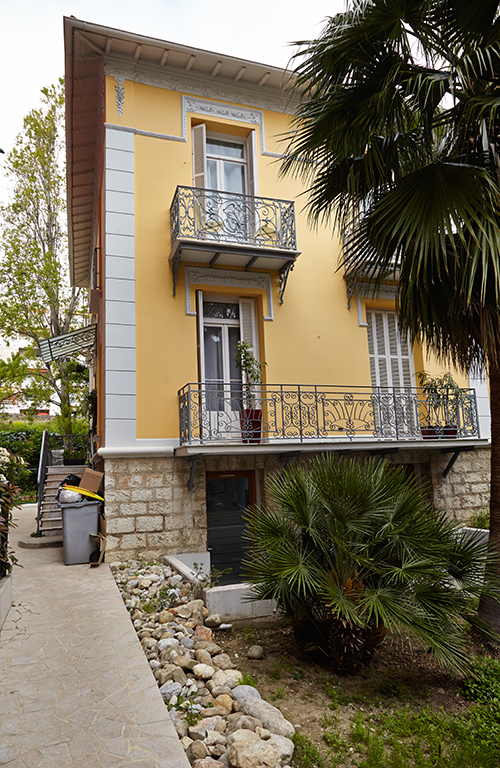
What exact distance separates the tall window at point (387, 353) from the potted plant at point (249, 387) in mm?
2784

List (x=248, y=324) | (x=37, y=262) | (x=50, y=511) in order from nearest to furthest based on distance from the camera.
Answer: (x=248, y=324) → (x=50, y=511) → (x=37, y=262)

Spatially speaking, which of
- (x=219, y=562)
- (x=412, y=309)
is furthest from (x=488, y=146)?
(x=219, y=562)

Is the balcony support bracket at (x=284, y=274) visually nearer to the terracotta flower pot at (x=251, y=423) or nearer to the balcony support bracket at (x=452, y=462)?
the terracotta flower pot at (x=251, y=423)

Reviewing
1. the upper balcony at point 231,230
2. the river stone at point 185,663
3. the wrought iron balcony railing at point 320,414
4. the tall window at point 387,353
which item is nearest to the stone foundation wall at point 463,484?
the wrought iron balcony railing at point 320,414

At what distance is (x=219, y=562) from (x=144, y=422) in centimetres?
276

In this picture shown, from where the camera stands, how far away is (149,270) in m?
9.12

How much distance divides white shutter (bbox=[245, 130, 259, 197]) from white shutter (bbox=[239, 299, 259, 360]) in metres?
2.14

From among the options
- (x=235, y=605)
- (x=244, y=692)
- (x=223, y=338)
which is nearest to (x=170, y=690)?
(x=244, y=692)

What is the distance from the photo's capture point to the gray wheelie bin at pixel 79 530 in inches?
321

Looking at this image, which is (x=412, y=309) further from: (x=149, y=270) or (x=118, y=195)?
(x=118, y=195)

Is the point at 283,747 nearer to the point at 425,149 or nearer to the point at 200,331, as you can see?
the point at 425,149

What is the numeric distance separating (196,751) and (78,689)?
4.29 feet

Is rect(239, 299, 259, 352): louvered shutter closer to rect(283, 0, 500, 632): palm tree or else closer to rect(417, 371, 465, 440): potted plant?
rect(417, 371, 465, 440): potted plant

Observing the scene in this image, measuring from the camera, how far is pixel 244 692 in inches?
159
